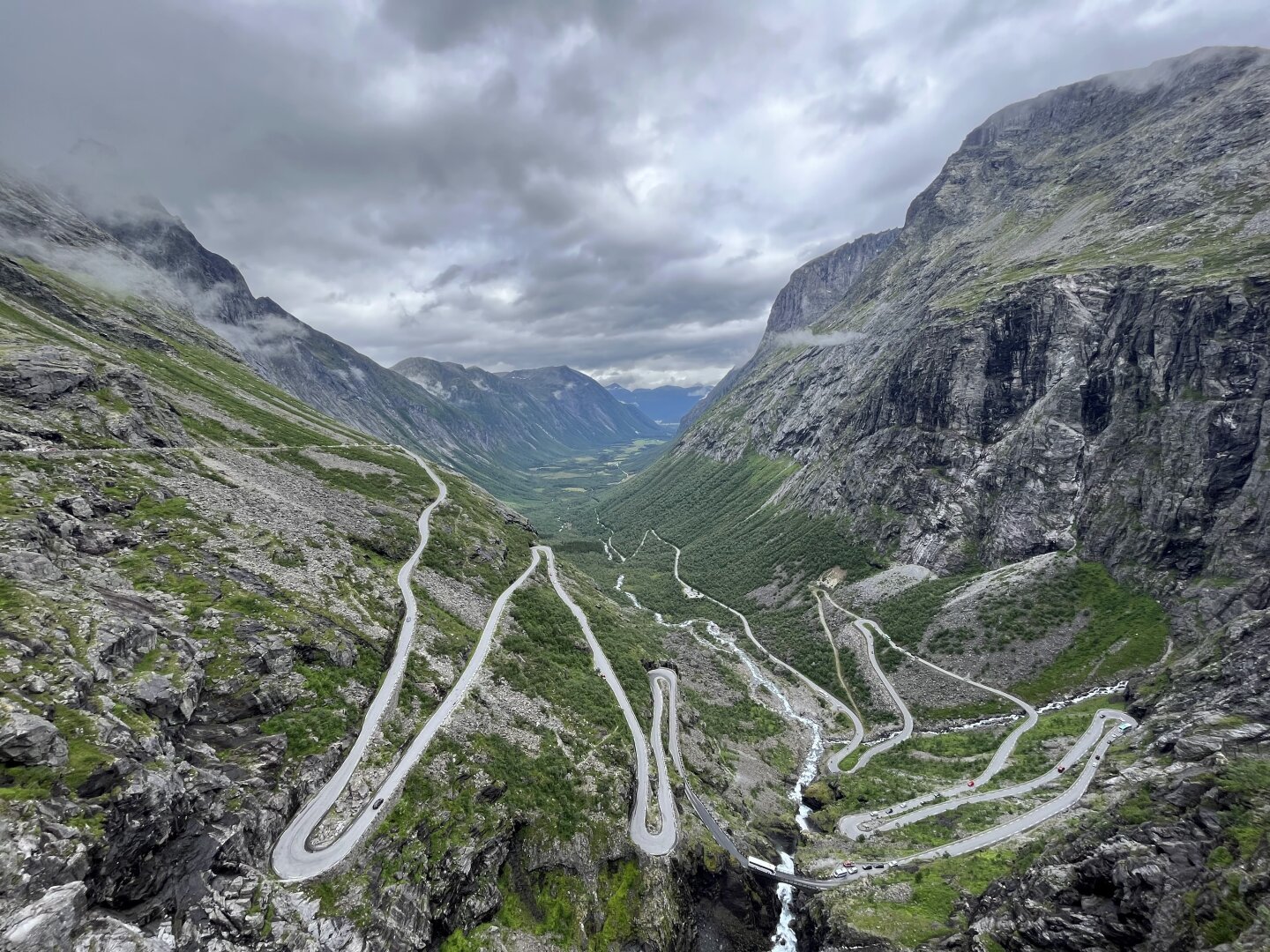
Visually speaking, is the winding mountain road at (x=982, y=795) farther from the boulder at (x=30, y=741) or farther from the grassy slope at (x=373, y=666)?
the boulder at (x=30, y=741)

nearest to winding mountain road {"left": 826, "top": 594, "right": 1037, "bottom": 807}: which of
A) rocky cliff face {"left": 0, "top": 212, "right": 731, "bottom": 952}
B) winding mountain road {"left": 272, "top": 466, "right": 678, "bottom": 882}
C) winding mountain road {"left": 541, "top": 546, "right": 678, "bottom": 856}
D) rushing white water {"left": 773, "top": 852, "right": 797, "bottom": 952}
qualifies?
rushing white water {"left": 773, "top": 852, "right": 797, "bottom": 952}

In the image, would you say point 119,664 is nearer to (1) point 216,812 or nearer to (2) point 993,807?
(1) point 216,812

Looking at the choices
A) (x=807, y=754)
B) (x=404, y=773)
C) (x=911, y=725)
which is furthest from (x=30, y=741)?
(x=911, y=725)

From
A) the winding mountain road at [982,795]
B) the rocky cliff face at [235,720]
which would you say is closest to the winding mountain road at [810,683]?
the winding mountain road at [982,795]

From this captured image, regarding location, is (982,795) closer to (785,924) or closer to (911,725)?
(911,725)

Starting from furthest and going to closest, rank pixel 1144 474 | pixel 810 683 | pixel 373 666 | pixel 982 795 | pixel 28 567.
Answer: pixel 810 683
pixel 1144 474
pixel 982 795
pixel 373 666
pixel 28 567

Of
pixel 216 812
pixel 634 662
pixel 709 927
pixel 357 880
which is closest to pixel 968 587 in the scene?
pixel 634 662
